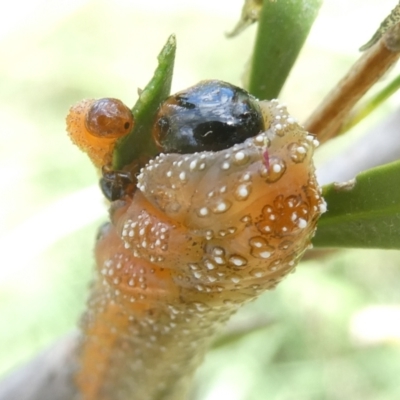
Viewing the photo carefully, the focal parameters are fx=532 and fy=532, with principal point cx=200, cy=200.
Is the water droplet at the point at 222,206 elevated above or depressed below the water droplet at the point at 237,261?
above

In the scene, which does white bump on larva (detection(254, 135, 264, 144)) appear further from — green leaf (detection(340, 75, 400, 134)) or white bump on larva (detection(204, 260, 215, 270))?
green leaf (detection(340, 75, 400, 134))

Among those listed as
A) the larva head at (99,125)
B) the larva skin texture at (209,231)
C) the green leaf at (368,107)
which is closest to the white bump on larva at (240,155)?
the larva skin texture at (209,231)

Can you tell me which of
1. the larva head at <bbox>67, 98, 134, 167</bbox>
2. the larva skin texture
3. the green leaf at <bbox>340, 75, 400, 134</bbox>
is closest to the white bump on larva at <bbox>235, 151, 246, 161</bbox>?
the larva skin texture

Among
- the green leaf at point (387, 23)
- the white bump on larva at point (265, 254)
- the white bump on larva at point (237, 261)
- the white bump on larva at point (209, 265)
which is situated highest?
the green leaf at point (387, 23)

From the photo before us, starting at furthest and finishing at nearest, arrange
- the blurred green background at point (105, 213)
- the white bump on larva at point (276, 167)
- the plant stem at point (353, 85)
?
the blurred green background at point (105, 213) → the plant stem at point (353, 85) → the white bump on larva at point (276, 167)

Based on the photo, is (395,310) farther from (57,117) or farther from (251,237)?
(57,117)

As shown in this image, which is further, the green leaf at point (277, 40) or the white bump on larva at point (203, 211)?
the green leaf at point (277, 40)

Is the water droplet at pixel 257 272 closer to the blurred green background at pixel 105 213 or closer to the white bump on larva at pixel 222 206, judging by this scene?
the white bump on larva at pixel 222 206

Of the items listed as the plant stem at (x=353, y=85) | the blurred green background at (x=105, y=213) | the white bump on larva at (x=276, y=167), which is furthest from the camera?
the blurred green background at (x=105, y=213)
